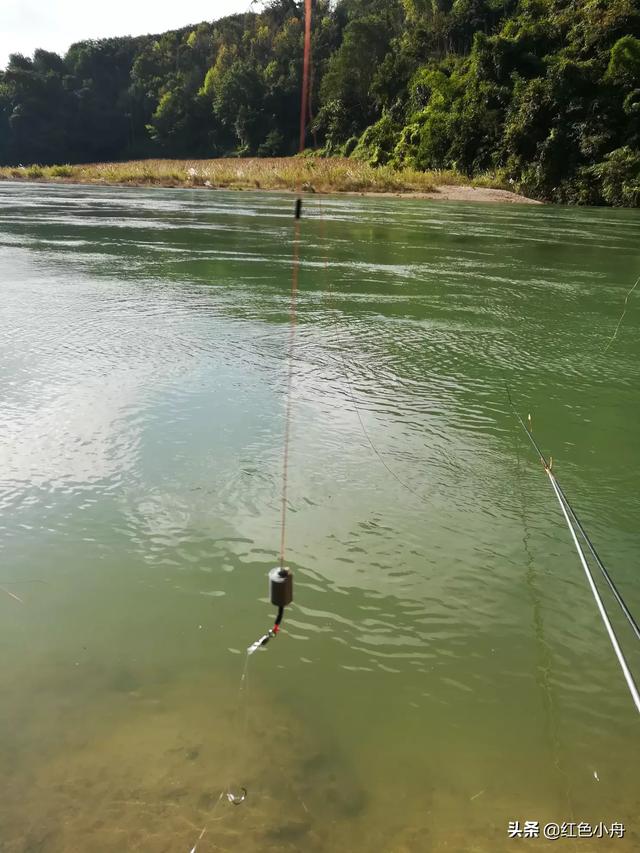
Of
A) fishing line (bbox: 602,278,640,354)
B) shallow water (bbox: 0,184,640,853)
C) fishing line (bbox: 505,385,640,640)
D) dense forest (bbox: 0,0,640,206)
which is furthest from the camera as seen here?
dense forest (bbox: 0,0,640,206)

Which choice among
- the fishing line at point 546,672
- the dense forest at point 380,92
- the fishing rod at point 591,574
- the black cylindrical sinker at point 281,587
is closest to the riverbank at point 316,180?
the dense forest at point 380,92

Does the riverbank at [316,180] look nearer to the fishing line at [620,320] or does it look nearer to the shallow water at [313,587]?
the fishing line at [620,320]

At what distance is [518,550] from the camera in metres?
3.06

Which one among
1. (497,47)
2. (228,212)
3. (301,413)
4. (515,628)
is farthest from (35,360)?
(497,47)

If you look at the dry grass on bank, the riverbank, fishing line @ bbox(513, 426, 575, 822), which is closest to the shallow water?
fishing line @ bbox(513, 426, 575, 822)

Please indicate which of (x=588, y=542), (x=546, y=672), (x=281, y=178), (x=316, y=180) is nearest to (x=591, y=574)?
(x=588, y=542)

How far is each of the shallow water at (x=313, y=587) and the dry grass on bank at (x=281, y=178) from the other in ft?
88.4

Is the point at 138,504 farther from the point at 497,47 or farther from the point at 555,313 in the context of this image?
the point at 497,47

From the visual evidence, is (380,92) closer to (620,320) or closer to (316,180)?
(316,180)

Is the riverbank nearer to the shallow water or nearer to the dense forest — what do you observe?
the dense forest

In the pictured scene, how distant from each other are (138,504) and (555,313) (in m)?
6.00

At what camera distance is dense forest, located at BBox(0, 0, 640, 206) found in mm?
29594

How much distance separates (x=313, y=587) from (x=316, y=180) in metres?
33.6

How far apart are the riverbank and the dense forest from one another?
234 centimetres
